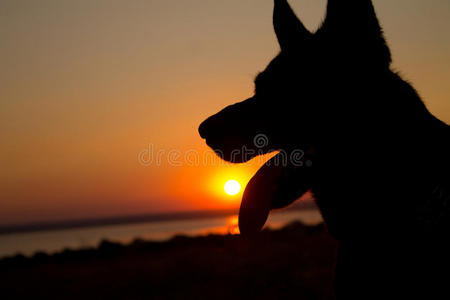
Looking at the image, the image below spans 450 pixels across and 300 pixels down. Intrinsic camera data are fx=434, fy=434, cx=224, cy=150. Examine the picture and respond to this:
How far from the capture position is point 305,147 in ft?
9.13

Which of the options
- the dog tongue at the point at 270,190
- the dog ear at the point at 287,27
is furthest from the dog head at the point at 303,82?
the dog tongue at the point at 270,190

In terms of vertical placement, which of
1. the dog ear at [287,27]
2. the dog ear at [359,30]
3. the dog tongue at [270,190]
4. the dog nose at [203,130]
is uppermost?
the dog ear at [287,27]

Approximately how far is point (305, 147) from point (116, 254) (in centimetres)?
1174

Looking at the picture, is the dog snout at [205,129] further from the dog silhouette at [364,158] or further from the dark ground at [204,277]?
the dark ground at [204,277]

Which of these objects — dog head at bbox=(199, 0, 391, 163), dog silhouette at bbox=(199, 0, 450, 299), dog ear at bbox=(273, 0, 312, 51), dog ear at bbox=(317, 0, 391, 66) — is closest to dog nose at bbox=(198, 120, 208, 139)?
dog head at bbox=(199, 0, 391, 163)

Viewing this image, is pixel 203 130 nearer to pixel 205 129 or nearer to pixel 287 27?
pixel 205 129

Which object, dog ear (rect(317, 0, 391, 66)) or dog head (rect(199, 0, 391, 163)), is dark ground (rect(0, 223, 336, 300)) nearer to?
dog head (rect(199, 0, 391, 163))

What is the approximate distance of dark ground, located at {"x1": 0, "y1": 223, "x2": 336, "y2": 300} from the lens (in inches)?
279

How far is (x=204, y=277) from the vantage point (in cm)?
821

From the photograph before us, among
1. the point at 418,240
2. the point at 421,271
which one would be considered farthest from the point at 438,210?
the point at 421,271

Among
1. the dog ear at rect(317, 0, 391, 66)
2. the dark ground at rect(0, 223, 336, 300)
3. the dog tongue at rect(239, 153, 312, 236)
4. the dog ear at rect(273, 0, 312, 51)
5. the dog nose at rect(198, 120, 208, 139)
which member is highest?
the dog ear at rect(273, 0, 312, 51)

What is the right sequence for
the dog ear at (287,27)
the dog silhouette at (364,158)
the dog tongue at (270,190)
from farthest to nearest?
1. the dog ear at (287,27)
2. the dog tongue at (270,190)
3. the dog silhouette at (364,158)

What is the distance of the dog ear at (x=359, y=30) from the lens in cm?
230

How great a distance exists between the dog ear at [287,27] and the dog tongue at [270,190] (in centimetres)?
78
